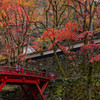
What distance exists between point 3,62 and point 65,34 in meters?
15.1

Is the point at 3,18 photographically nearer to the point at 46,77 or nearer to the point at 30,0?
the point at 30,0

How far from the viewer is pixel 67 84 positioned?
15.1 meters

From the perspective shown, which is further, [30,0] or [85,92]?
[30,0]

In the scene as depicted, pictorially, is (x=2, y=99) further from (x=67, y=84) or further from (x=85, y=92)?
(x=85, y=92)

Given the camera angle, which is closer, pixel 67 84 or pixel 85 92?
pixel 85 92

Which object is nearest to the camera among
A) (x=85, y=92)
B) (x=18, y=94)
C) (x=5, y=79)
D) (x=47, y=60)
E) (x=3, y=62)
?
(x=5, y=79)

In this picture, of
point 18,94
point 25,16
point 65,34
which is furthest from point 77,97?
point 25,16

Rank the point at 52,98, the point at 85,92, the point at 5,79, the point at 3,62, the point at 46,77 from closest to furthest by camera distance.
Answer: the point at 5,79, the point at 85,92, the point at 52,98, the point at 46,77, the point at 3,62

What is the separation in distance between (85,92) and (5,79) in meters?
7.56

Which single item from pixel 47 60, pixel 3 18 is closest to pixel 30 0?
pixel 3 18

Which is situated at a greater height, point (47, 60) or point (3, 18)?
point (3, 18)

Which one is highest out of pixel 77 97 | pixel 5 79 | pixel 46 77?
pixel 5 79

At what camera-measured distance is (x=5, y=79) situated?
39.4 feet

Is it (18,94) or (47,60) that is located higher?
(47,60)
